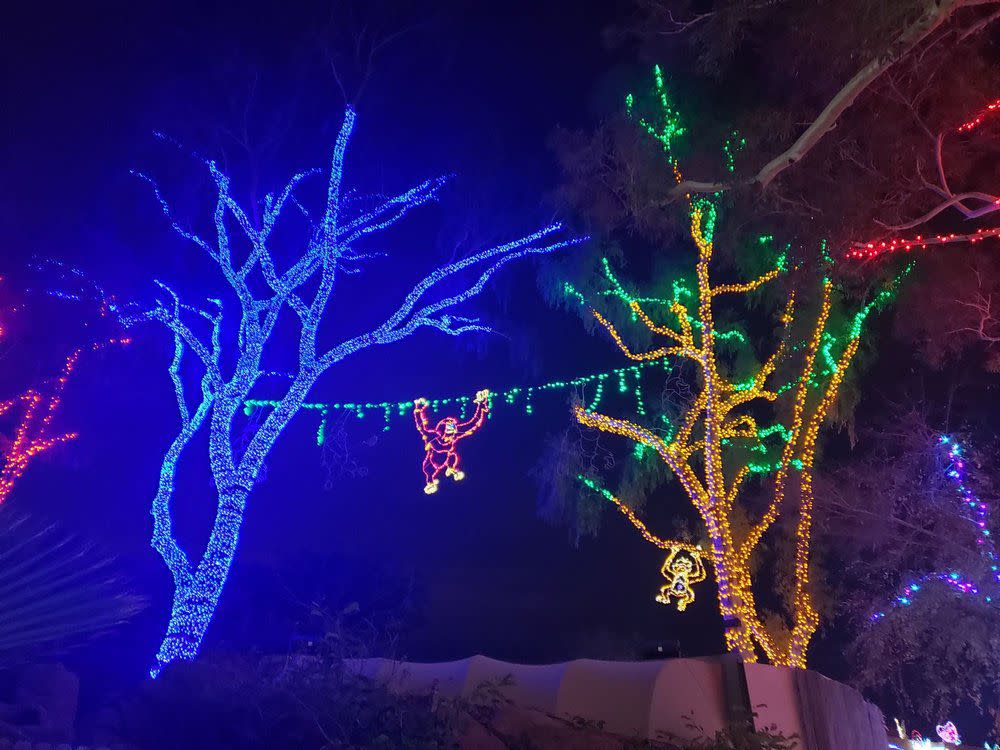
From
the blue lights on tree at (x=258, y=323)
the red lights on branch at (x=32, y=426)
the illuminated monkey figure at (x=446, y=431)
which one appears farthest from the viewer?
the red lights on branch at (x=32, y=426)

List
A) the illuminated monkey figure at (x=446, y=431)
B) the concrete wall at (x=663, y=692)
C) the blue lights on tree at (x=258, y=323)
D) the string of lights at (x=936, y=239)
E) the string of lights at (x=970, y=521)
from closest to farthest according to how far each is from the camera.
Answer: the concrete wall at (x=663, y=692) → the string of lights at (x=936, y=239) → the blue lights on tree at (x=258, y=323) → the illuminated monkey figure at (x=446, y=431) → the string of lights at (x=970, y=521)

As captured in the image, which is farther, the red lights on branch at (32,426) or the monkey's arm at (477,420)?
the red lights on branch at (32,426)

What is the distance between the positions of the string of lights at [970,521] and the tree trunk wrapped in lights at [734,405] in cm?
304

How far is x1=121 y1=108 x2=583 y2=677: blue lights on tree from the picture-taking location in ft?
33.6

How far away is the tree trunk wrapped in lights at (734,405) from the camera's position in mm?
10797

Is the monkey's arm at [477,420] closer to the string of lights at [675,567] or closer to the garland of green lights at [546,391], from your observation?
the garland of green lights at [546,391]

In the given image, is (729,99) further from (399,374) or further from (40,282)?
(40,282)

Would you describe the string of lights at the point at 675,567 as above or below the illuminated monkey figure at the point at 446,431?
below

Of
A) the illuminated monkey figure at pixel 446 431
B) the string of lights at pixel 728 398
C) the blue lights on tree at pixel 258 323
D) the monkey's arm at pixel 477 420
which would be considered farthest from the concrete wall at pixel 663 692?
the monkey's arm at pixel 477 420

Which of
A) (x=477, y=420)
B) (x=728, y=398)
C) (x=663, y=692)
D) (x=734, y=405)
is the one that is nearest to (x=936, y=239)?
(x=728, y=398)

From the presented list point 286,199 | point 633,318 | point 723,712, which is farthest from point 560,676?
point 286,199

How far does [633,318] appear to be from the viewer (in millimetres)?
12242

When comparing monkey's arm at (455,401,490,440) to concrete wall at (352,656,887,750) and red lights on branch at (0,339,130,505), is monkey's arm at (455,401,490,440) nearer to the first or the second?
concrete wall at (352,656,887,750)

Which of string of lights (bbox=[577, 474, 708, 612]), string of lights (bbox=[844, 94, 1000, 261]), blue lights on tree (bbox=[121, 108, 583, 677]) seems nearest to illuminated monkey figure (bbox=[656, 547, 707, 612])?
string of lights (bbox=[577, 474, 708, 612])
